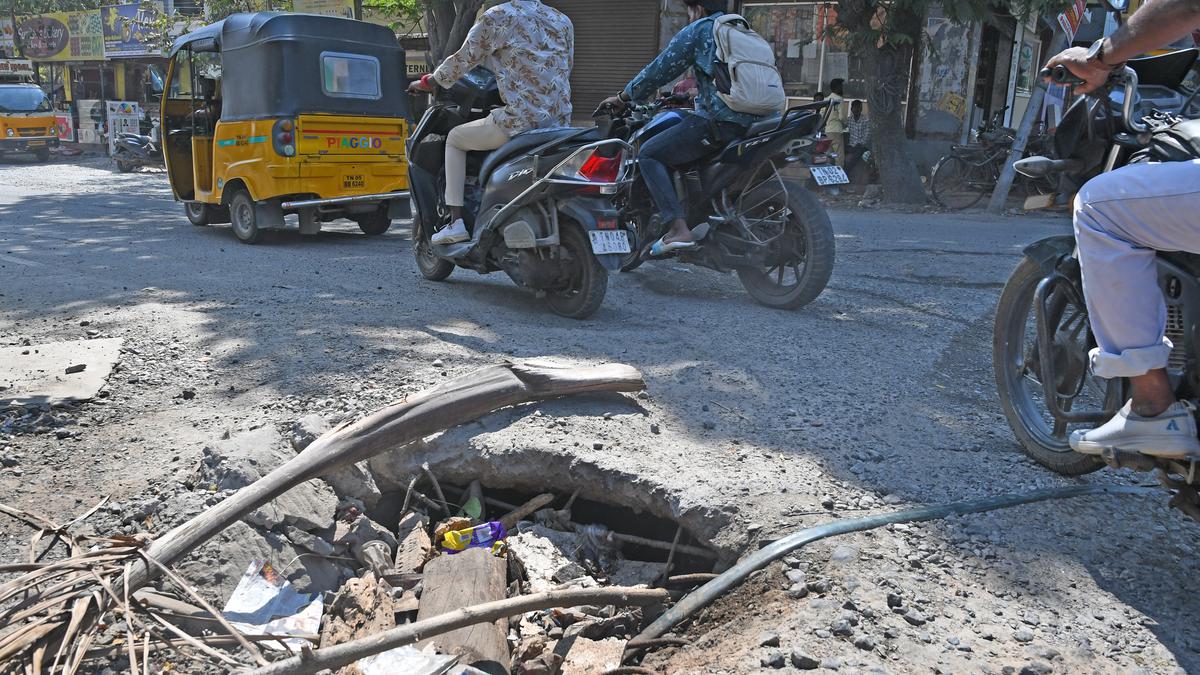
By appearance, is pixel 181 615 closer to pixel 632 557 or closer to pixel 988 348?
pixel 632 557

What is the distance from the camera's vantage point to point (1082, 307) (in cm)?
285

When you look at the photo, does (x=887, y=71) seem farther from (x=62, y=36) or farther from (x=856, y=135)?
(x=62, y=36)

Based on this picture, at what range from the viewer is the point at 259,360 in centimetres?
434

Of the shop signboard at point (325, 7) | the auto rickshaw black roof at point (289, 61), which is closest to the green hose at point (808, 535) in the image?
the auto rickshaw black roof at point (289, 61)

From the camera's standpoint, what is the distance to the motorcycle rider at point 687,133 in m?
5.43

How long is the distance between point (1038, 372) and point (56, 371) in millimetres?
3943

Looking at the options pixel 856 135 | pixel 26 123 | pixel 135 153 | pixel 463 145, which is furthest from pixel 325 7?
pixel 463 145

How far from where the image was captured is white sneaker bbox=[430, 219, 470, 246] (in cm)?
608

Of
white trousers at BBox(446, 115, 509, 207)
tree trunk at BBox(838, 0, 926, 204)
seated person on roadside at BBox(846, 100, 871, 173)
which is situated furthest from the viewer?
seated person on roadside at BBox(846, 100, 871, 173)

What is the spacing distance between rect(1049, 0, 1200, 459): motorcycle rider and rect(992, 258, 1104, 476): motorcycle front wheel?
0.25 metres

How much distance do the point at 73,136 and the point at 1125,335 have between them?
3213cm

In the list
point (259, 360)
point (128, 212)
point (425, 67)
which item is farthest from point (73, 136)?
point (259, 360)

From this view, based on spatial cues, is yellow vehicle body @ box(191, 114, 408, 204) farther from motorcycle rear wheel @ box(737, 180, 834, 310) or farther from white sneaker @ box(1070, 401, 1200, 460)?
white sneaker @ box(1070, 401, 1200, 460)

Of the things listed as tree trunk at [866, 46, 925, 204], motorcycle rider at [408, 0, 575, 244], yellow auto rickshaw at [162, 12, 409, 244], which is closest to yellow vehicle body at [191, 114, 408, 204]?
yellow auto rickshaw at [162, 12, 409, 244]
